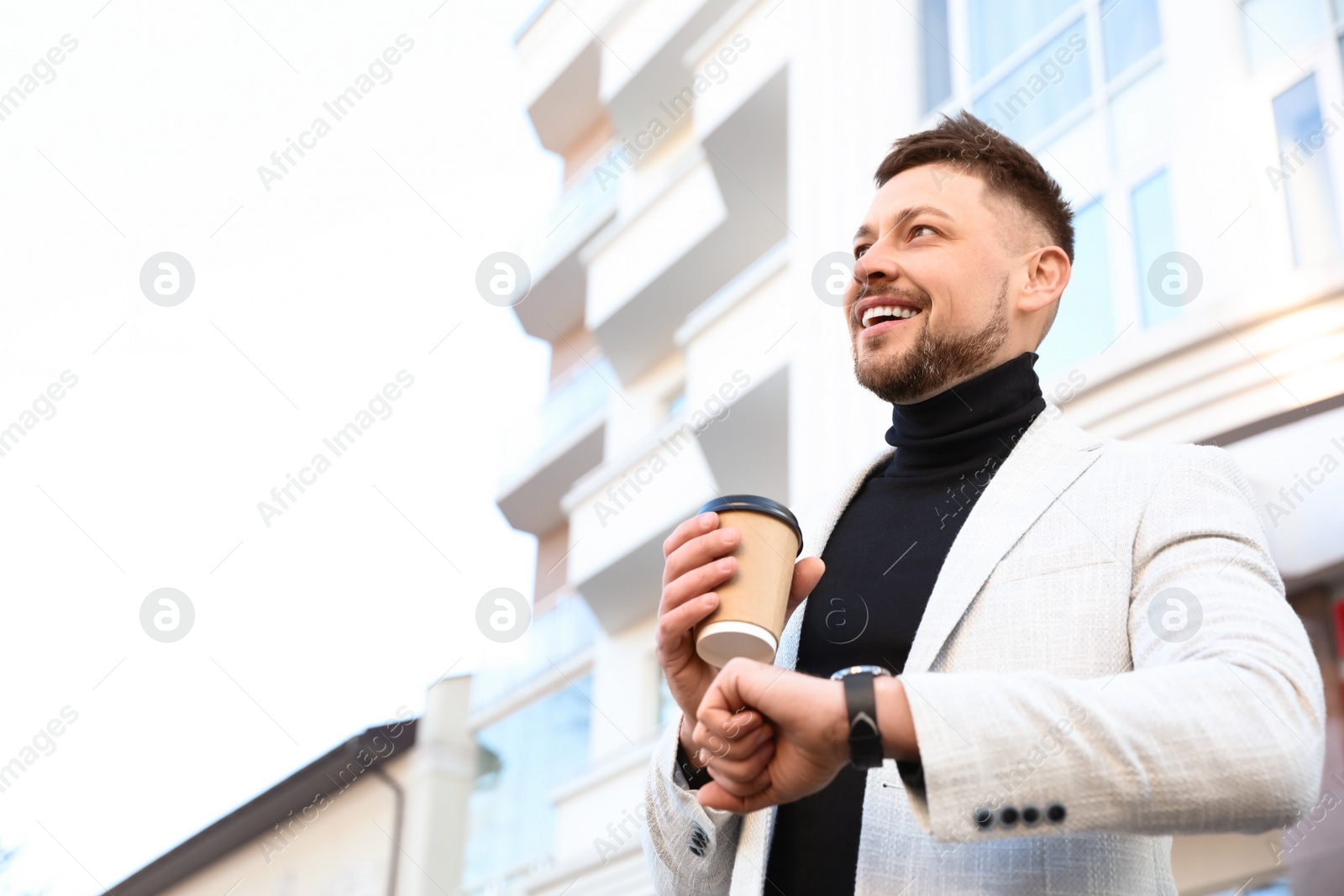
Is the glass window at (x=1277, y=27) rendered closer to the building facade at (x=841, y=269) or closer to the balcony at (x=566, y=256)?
the building facade at (x=841, y=269)

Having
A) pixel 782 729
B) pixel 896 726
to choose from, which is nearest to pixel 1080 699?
pixel 896 726

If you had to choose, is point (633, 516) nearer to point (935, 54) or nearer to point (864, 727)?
point (935, 54)

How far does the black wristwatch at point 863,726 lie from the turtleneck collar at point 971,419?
88cm

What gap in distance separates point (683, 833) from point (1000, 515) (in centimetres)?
65

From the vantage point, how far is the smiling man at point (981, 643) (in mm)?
1287

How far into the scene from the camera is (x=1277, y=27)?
5418 mm

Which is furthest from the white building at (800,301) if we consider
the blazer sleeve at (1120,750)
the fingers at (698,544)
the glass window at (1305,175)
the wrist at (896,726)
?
the wrist at (896,726)

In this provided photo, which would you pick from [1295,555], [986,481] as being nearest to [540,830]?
[1295,555]

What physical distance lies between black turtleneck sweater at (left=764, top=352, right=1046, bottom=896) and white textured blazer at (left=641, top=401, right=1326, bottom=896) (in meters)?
0.05

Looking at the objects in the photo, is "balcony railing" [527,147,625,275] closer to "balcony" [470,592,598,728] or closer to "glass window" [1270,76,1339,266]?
"balcony" [470,592,598,728]

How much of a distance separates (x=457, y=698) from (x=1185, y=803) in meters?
16.0

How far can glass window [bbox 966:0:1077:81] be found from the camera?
6.93m

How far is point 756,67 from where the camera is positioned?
9.80 m

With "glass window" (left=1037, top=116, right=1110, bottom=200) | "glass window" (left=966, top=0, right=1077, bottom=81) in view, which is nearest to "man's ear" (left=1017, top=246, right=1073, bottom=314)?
"glass window" (left=1037, top=116, right=1110, bottom=200)
